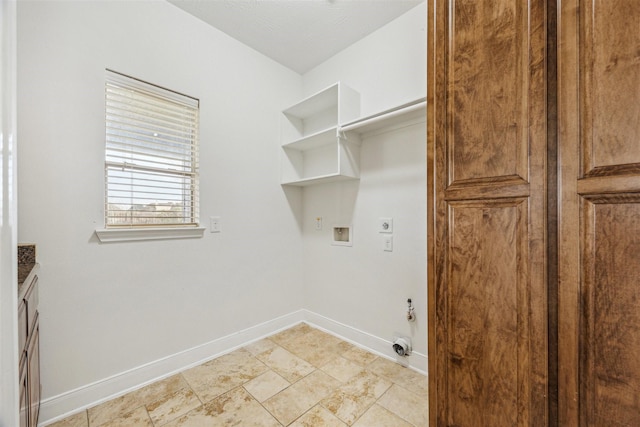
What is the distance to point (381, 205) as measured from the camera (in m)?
2.21

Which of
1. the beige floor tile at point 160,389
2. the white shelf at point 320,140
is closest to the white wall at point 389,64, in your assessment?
the white shelf at point 320,140

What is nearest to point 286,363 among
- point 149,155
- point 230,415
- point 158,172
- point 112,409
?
point 230,415

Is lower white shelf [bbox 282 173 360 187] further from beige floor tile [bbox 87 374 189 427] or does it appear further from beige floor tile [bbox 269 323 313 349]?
beige floor tile [bbox 87 374 189 427]

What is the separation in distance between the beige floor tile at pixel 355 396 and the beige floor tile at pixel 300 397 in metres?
0.07

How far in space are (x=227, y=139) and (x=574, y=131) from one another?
2160 mm

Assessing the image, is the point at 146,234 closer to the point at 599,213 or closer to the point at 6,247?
the point at 6,247

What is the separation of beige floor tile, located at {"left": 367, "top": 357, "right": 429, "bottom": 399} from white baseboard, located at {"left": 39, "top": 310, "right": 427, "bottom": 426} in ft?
0.17

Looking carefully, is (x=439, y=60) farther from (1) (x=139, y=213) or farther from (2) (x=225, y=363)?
(2) (x=225, y=363)

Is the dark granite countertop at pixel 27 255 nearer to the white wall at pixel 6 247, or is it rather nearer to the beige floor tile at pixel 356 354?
the white wall at pixel 6 247

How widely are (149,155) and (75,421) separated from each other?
1.62 m

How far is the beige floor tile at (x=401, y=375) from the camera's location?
1.75m

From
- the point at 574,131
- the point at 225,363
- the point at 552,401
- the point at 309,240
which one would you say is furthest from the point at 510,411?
the point at 309,240

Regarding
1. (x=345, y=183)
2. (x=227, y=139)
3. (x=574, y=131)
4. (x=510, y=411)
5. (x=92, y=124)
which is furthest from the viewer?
(x=345, y=183)

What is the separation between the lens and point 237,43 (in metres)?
2.35
